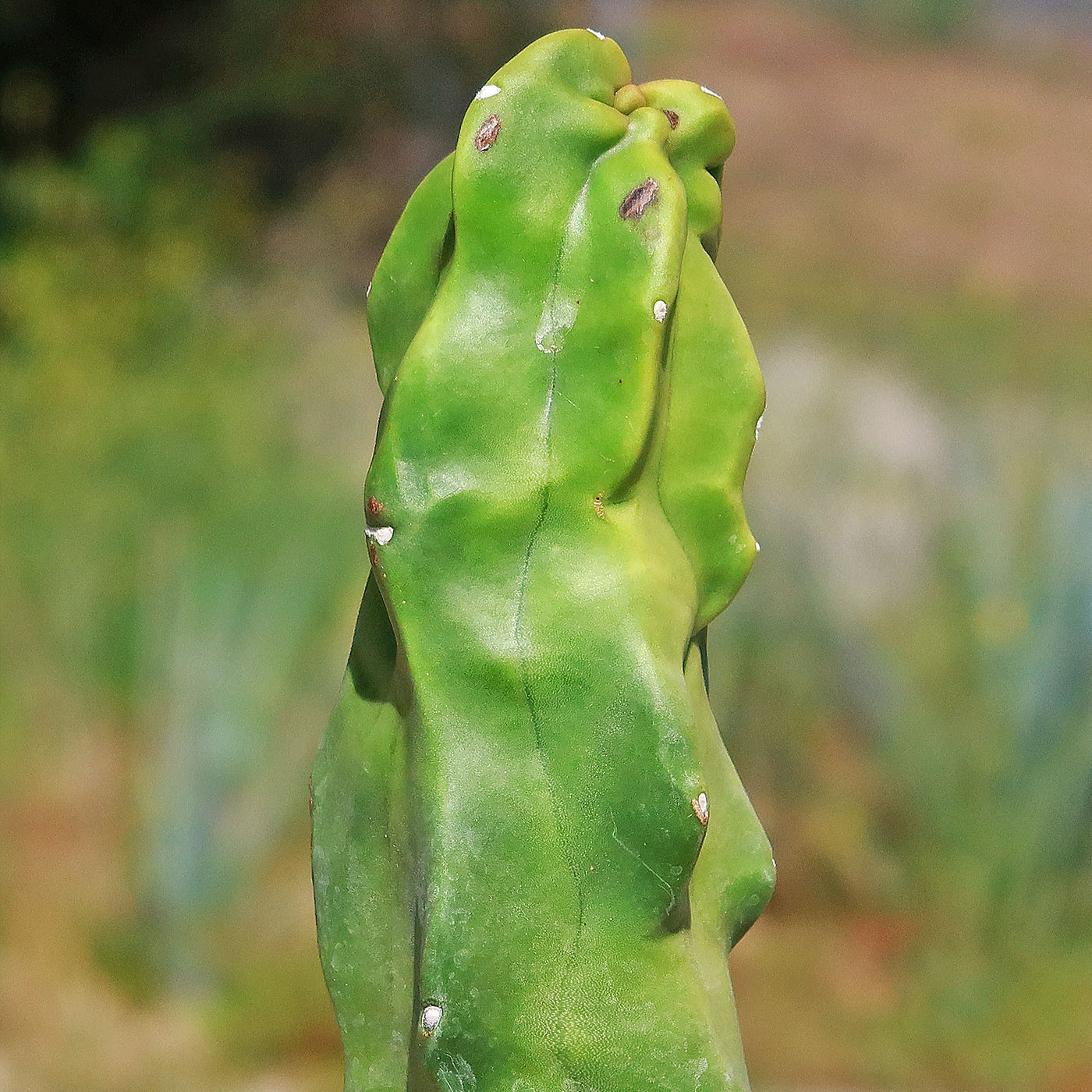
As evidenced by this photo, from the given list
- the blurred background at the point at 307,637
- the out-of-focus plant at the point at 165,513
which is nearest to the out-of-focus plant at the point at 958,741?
the blurred background at the point at 307,637

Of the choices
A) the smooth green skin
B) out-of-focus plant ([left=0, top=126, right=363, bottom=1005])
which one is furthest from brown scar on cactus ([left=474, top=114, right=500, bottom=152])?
out-of-focus plant ([left=0, top=126, right=363, bottom=1005])

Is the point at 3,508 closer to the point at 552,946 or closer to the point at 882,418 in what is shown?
the point at 882,418

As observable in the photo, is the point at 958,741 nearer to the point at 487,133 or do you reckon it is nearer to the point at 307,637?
the point at 307,637

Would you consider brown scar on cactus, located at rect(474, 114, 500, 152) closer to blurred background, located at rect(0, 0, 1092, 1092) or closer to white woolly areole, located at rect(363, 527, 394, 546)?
white woolly areole, located at rect(363, 527, 394, 546)

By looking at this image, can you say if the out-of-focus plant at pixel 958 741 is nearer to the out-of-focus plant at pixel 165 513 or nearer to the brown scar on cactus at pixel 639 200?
the out-of-focus plant at pixel 165 513

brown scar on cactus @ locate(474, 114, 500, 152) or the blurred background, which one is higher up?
brown scar on cactus @ locate(474, 114, 500, 152)

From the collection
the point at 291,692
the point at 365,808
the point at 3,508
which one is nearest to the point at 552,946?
the point at 365,808

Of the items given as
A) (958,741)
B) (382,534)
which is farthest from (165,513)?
(382,534)
